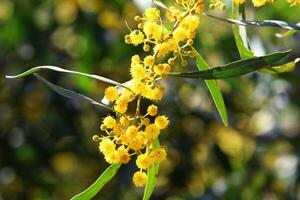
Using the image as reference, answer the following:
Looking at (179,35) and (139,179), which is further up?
(179,35)

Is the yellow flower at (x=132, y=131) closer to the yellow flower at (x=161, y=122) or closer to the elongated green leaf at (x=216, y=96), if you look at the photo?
the yellow flower at (x=161, y=122)

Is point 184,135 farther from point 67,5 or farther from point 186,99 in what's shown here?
point 67,5

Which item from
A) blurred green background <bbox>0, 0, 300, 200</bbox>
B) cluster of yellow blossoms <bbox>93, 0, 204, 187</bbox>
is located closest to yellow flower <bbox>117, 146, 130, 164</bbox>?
cluster of yellow blossoms <bbox>93, 0, 204, 187</bbox>

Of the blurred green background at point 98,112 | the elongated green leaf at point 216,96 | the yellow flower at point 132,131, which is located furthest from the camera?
the blurred green background at point 98,112

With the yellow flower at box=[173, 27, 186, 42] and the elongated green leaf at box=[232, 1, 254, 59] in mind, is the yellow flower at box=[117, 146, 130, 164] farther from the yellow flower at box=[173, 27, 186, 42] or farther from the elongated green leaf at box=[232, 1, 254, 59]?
the elongated green leaf at box=[232, 1, 254, 59]

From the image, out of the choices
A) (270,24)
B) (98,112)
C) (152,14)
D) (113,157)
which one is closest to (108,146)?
(113,157)

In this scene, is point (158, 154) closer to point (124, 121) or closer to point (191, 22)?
point (124, 121)

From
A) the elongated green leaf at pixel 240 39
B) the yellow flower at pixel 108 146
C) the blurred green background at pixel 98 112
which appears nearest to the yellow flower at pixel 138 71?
the yellow flower at pixel 108 146
